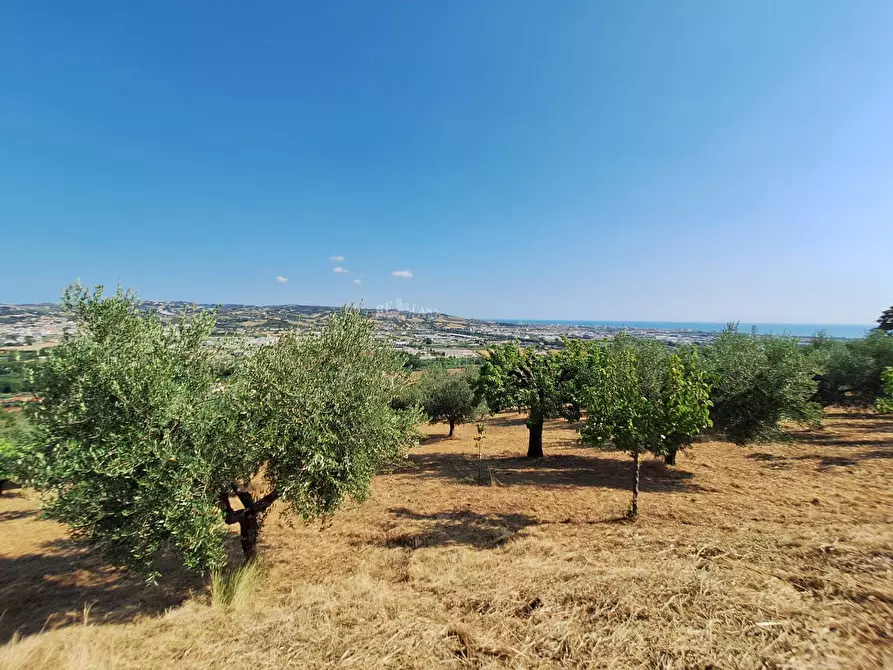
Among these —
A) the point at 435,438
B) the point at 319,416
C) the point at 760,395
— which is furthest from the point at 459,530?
the point at 435,438

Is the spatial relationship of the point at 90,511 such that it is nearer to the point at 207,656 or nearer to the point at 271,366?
the point at 207,656

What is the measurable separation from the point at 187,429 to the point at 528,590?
29.0 feet

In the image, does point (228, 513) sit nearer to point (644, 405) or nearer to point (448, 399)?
point (644, 405)

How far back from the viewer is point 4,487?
2342 centimetres

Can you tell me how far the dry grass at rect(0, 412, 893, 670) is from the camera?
6.30 metres

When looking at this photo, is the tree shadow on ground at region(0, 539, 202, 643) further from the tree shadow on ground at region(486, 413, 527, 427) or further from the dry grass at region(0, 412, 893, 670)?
the tree shadow on ground at region(486, 413, 527, 427)

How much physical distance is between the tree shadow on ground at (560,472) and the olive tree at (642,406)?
4.71 m

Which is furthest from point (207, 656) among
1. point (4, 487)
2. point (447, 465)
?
point (4, 487)

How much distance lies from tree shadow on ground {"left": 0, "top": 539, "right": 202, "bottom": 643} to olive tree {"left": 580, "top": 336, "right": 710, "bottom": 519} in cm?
1450

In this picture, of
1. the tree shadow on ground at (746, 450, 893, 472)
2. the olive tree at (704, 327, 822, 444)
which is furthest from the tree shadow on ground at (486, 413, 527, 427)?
the olive tree at (704, 327, 822, 444)

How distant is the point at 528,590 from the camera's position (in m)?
8.27

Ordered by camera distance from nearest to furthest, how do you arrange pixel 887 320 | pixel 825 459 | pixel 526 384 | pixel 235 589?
pixel 235 589, pixel 825 459, pixel 526 384, pixel 887 320

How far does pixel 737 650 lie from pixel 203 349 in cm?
1359

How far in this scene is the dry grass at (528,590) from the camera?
20.7ft
